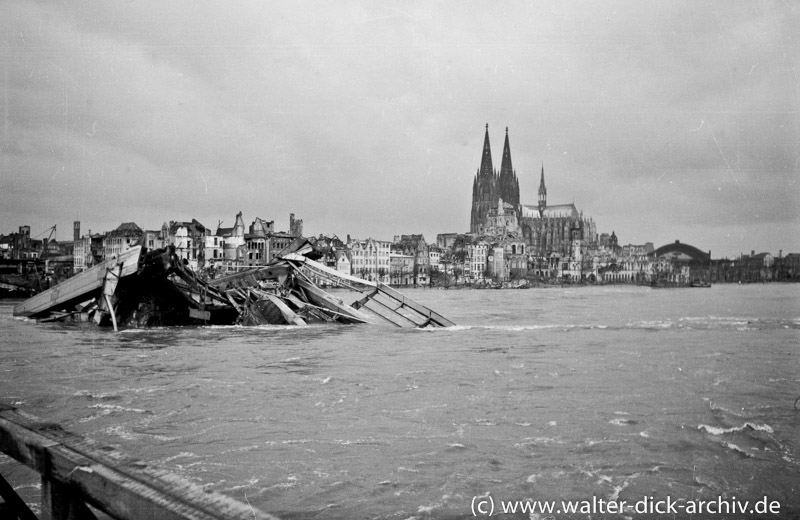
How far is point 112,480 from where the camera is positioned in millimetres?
3061

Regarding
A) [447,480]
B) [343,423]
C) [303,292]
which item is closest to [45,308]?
[303,292]

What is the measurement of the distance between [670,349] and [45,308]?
26.9 metres

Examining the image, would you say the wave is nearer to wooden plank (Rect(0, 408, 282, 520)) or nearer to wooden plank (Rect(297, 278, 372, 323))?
wooden plank (Rect(0, 408, 282, 520))

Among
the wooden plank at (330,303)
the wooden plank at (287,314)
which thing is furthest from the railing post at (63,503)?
the wooden plank at (330,303)

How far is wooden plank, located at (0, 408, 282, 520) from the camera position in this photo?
9.22 feet

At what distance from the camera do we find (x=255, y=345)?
1994cm

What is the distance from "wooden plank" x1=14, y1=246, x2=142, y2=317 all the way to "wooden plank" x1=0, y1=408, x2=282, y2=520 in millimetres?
21823

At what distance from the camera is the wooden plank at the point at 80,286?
2408cm

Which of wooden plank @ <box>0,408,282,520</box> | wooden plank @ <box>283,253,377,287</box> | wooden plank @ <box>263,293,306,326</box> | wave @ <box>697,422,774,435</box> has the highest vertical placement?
wooden plank @ <box>283,253,377,287</box>

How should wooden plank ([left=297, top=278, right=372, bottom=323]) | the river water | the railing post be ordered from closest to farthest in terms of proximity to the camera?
the railing post, the river water, wooden plank ([left=297, top=278, right=372, bottom=323])

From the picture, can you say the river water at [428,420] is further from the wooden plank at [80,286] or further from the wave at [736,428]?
the wooden plank at [80,286]

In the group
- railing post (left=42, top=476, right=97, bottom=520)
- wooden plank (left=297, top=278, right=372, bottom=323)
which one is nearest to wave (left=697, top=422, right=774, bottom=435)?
railing post (left=42, top=476, right=97, bottom=520)

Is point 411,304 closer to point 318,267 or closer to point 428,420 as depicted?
point 318,267

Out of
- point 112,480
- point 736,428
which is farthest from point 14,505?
point 736,428
